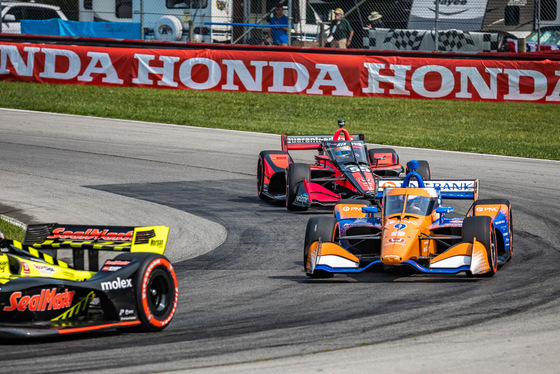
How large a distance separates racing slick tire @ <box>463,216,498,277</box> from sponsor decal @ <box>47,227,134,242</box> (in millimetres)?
3396

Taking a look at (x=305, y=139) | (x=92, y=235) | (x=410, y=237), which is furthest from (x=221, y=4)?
(x=92, y=235)

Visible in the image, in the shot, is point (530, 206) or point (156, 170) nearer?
point (530, 206)

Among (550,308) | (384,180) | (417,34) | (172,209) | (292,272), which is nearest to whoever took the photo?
(550,308)

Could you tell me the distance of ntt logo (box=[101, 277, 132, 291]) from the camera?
21.3ft

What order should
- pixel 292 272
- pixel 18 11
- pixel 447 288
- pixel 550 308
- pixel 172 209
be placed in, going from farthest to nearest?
1. pixel 18 11
2. pixel 172 209
3. pixel 292 272
4. pixel 447 288
5. pixel 550 308

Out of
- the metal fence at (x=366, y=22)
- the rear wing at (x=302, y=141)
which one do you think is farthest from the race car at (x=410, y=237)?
the metal fence at (x=366, y=22)

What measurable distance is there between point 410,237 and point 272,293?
150 centimetres

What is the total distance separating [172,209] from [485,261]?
5525mm

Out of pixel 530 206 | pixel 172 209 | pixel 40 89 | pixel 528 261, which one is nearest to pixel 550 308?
pixel 528 261

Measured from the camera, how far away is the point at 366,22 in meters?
27.2

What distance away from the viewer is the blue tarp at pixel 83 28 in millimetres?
31172

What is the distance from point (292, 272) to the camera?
9.20 meters

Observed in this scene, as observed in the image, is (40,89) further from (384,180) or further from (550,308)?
(550,308)

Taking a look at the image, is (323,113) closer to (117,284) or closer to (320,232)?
(320,232)
